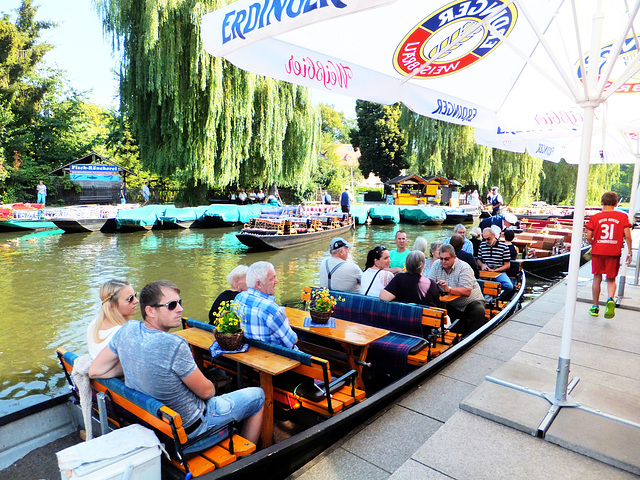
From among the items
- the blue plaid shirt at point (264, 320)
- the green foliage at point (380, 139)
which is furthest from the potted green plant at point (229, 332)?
the green foliage at point (380, 139)

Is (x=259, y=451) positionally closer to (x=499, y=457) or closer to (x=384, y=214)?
(x=499, y=457)

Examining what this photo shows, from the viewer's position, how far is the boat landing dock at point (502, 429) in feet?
9.23

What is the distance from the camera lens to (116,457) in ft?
7.44

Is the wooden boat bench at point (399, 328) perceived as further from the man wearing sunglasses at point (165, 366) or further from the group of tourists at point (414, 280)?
the man wearing sunglasses at point (165, 366)

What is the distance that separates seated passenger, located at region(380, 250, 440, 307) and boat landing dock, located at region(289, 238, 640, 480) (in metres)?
0.76

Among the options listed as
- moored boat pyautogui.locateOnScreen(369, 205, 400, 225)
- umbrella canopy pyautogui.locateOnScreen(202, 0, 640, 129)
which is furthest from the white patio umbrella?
moored boat pyautogui.locateOnScreen(369, 205, 400, 225)

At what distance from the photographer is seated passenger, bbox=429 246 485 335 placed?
5430 millimetres

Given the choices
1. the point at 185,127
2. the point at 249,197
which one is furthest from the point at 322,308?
the point at 249,197

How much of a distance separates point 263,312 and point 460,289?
2983 millimetres

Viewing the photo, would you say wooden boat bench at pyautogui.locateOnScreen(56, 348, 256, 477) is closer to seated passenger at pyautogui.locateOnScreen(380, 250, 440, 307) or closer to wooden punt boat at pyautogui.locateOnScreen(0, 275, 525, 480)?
wooden punt boat at pyautogui.locateOnScreen(0, 275, 525, 480)

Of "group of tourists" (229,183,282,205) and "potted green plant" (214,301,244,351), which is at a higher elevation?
"group of tourists" (229,183,282,205)

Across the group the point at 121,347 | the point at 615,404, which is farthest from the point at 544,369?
the point at 121,347

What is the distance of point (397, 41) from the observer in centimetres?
398

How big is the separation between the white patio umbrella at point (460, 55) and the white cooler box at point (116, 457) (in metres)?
2.61
